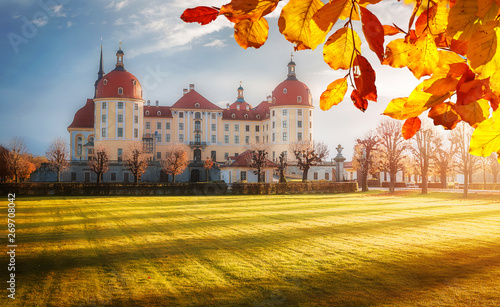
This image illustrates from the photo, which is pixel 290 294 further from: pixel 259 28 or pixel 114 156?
pixel 114 156

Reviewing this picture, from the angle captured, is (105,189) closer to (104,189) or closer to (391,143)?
(104,189)

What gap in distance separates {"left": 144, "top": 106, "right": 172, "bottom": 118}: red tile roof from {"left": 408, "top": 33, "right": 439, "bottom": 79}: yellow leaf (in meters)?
79.3

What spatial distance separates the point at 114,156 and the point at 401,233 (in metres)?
59.5

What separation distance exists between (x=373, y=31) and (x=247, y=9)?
1.06 feet

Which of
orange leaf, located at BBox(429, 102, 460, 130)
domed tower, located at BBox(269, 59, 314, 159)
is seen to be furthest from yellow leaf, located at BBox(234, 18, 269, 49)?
domed tower, located at BBox(269, 59, 314, 159)

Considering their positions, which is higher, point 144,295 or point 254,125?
point 254,125

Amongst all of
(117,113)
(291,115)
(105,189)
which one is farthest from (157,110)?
(105,189)

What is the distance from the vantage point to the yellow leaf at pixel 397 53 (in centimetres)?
116

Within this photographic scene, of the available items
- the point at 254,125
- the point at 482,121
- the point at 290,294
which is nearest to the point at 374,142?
the point at 254,125

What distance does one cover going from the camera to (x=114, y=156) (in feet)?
216

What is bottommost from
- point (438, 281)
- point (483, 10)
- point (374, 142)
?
point (438, 281)

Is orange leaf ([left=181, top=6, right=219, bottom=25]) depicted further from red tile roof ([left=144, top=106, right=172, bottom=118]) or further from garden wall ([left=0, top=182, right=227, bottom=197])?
red tile roof ([left=144, top=106, right=172, bottom=118])

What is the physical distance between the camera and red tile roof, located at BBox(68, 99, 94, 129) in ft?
261

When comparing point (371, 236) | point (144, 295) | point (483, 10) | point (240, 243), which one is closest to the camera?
point (483, 10)
